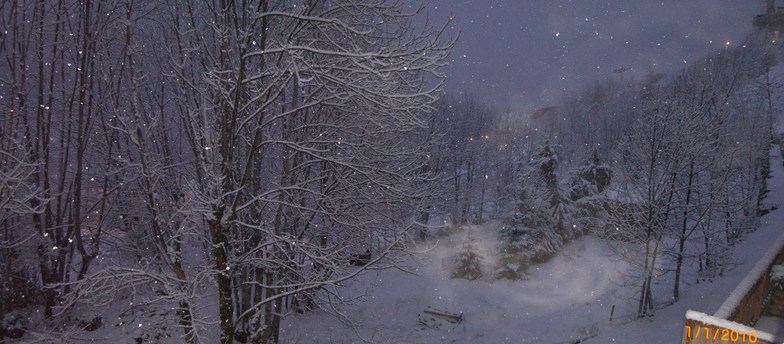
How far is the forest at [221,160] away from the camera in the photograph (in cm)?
531

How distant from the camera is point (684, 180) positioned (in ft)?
51.2

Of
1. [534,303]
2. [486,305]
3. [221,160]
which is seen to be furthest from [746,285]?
[534,303]

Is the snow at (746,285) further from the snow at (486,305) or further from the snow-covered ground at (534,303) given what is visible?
the snow at (486,305)

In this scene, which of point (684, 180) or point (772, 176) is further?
point (772, 176)

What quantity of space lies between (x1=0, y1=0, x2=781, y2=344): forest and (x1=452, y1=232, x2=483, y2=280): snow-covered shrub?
7.92 metres

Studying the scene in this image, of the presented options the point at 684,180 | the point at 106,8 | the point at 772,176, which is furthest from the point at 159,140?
the point at 772,176

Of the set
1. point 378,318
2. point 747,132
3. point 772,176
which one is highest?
point 747,132

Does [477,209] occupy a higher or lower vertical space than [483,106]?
lower

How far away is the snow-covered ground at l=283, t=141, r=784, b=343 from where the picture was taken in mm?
13164

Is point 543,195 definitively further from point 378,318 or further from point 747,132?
point 378,318

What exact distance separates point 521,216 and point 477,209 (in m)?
11.2

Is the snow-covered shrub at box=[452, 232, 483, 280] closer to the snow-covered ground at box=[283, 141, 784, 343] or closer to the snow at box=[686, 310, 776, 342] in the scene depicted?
the snow-covered ground at box=[283, 141, 784, 343]
